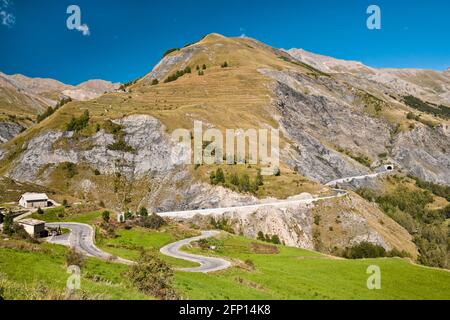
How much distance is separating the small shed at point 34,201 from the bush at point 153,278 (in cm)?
6868

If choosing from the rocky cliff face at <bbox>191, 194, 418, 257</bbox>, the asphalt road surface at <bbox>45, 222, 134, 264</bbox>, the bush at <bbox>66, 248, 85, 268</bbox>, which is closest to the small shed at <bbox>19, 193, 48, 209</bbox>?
the asphalt road surface at <bbox>45, 222, 134, 264</bbox>

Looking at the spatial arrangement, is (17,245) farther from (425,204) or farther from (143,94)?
(425,204)

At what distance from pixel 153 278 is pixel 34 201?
71.8 meters

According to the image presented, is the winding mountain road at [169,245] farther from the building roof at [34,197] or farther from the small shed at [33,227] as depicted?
the building roof at [34,197]

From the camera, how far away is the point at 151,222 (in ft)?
242

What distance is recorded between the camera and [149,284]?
25.7 meters

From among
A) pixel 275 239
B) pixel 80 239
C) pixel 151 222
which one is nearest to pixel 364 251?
pixel 275 239

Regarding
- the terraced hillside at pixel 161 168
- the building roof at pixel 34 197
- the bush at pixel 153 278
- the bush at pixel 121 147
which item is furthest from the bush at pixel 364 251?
the bush at pixel 121 147

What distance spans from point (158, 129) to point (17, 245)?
102250 mm

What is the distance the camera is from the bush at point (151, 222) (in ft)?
238

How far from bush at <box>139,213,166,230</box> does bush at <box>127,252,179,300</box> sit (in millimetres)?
45231

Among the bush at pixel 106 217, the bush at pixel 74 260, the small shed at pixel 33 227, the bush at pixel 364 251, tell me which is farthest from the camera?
the bush at pixel 364 251

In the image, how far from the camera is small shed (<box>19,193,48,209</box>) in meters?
86.8
